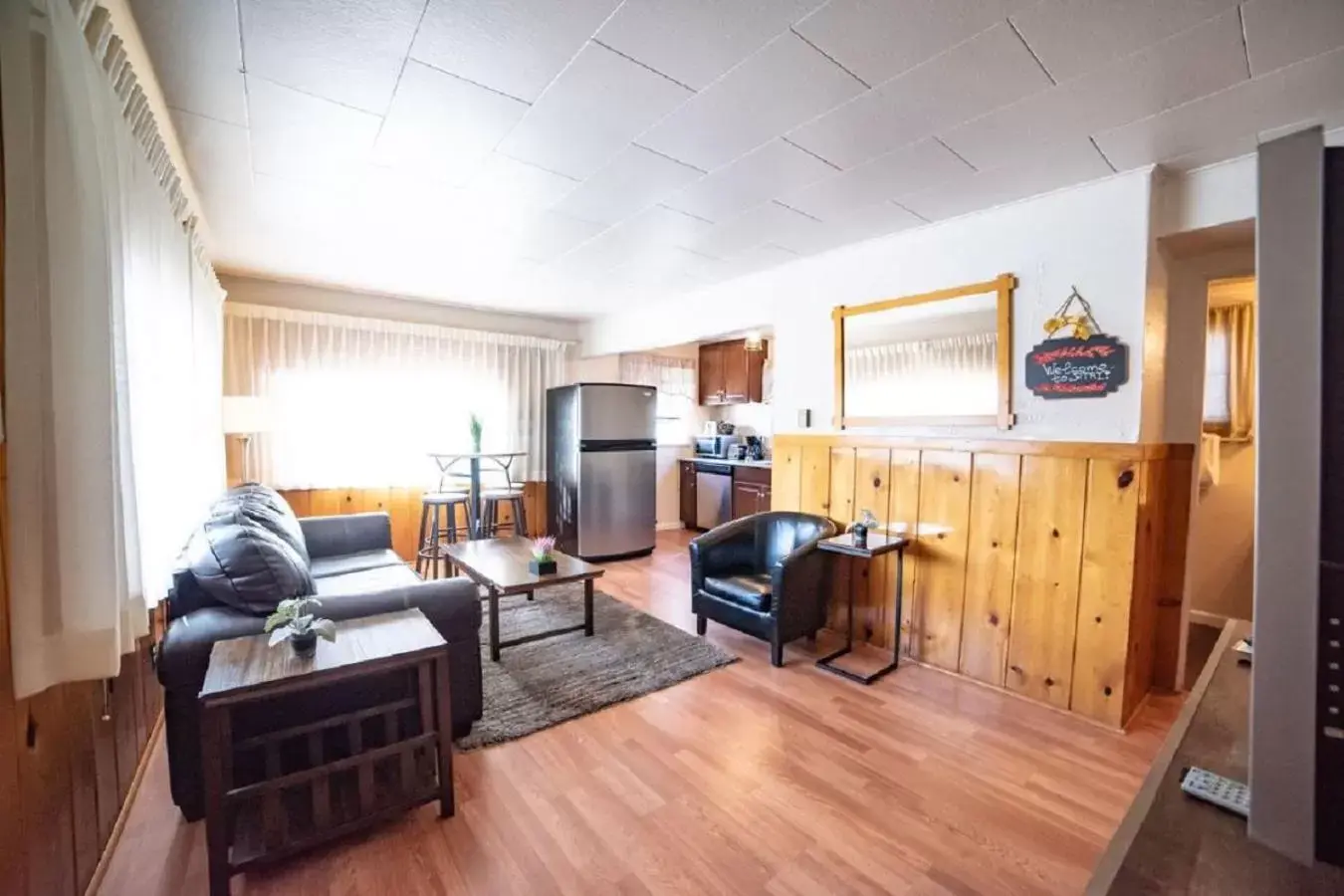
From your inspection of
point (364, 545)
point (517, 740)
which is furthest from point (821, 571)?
point (364, 545)

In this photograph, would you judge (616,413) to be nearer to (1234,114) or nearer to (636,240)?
(636,240)

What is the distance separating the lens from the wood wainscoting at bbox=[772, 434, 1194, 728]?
7.82 ft

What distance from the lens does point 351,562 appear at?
10.7 feet

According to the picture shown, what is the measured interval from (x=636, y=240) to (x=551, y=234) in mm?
497

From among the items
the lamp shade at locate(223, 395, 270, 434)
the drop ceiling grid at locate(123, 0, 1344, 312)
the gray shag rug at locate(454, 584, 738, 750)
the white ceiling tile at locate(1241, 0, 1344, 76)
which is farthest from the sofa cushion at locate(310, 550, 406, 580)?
the white ceiling tile at locate(1241, 0, 1344, 76)

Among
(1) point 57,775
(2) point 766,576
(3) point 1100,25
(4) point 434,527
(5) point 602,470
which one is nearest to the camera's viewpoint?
(1) point 57,775

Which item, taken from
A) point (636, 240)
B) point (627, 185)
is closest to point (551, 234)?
point (636, 240)

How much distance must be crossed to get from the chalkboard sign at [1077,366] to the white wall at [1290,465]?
2305 millimetres

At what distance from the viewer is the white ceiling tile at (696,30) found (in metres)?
1.44

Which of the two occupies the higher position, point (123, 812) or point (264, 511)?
point (264, 511)

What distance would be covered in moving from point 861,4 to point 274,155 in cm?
229

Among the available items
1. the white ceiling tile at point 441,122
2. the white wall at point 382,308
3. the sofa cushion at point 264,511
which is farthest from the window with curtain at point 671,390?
the white ceiling tile at point 441,122

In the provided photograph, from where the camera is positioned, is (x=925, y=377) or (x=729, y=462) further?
(x=729, y=462)

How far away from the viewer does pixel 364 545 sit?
142 inches
